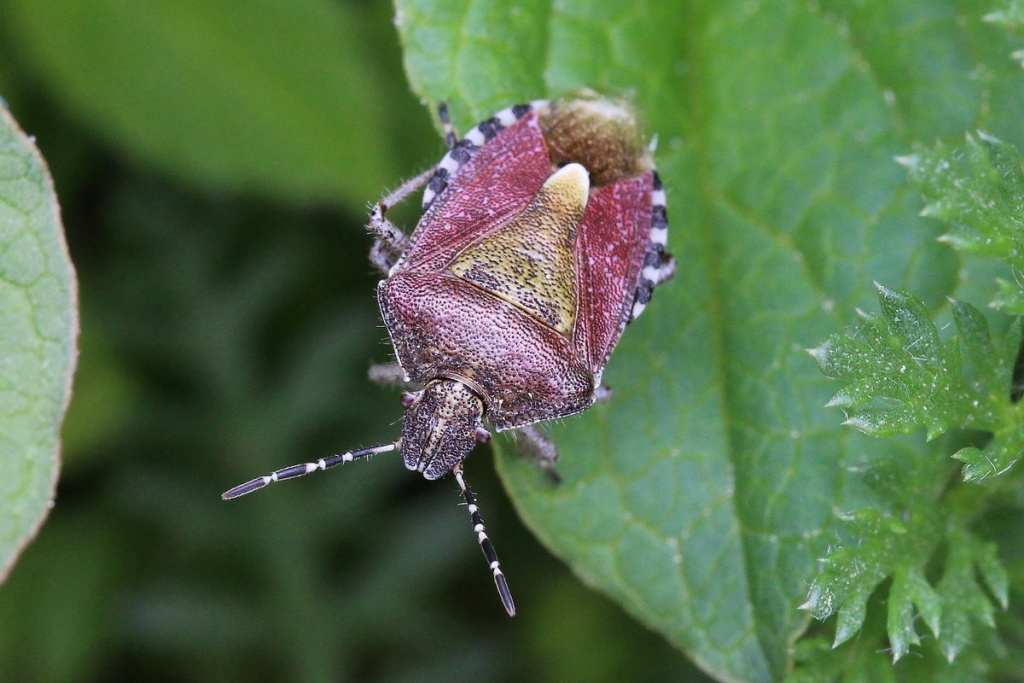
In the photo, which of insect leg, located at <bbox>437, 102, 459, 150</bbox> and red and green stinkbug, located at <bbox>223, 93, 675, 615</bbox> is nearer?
red and green stinkbug, located at <bbox>223, 93, 675, 615</bbox>

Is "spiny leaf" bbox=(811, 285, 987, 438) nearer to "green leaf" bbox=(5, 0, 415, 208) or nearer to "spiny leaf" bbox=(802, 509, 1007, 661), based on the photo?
"spiny leaf" bbox=(802, 509, 1007, 661)

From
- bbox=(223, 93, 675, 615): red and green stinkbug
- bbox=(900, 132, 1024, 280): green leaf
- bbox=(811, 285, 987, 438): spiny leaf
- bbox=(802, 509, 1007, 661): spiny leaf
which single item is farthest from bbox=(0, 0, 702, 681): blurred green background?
bbox=(900, 132, 1024, 280): green leaf

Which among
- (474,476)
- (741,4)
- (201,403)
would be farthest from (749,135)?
(201,403)

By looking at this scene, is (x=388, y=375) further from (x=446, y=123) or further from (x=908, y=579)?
(x=908, y=579)

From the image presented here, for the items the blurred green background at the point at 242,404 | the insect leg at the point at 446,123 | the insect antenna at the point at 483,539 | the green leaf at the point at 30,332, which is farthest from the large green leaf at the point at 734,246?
the green leaf at the point at 30,332

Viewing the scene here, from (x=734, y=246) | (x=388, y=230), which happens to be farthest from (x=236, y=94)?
(x=734, y=246)

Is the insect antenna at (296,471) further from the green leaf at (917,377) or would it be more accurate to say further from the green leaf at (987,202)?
the green leaf at (987,202)

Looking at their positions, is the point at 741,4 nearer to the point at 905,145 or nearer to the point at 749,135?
the point at 749,135
